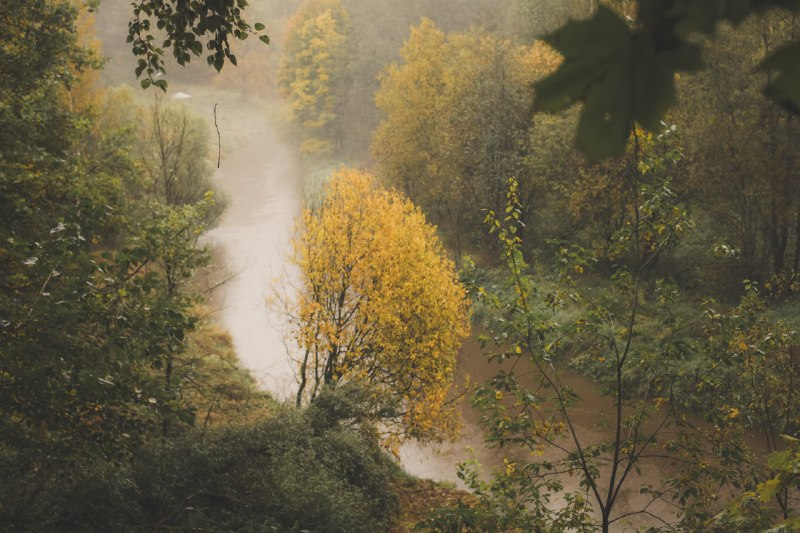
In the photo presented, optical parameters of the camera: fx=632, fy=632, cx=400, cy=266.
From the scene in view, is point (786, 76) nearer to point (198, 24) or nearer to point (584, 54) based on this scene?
point (584, 54)

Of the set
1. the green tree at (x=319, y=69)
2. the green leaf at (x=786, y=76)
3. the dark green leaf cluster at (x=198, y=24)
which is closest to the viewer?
the green leaf at (x=786, y=76)

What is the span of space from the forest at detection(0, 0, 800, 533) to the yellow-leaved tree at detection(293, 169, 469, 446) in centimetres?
8

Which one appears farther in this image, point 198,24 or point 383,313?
point 383,313

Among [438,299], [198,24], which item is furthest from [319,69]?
[198,24]

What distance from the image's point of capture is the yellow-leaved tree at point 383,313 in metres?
14.4

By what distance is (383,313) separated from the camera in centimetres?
1438

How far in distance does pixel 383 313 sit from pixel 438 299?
1.34 m

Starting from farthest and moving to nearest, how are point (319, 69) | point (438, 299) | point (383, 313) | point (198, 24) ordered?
point (319, 69)
point (438, 299)
point (383, 313)
point (198, 24)

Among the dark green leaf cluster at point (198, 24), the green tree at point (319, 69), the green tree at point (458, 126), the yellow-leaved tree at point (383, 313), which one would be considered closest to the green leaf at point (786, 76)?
the dark green leaf cluster at point (198, 24)

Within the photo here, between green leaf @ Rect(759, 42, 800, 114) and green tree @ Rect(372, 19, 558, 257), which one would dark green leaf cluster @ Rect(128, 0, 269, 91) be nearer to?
green leaf @ Rect(759, 42, 800, 114)

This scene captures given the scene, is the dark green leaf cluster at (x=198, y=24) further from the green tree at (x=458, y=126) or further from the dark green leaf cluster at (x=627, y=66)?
the green tree at (x=458, y=126)

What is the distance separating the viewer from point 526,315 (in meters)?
6.20

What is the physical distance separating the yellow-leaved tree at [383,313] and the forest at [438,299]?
85 millimetres

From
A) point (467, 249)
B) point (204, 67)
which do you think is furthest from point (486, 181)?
point (204, 67)
